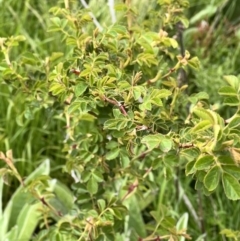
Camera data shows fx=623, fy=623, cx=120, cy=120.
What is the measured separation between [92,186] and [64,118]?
2.22 feet

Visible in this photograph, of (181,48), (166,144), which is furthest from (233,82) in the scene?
(181,48)

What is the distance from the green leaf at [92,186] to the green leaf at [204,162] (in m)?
0.47

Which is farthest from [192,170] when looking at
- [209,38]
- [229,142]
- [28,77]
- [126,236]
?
[209,38]

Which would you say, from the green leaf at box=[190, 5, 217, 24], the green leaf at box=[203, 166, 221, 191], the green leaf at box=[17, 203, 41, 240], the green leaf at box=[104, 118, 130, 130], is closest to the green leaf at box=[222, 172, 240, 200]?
the green leaf at box=[203, 166, 221, 191]

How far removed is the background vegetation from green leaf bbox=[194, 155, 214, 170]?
0.47 meters

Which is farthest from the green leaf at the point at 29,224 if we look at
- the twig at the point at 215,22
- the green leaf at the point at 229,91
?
the twig at the point at 215,22

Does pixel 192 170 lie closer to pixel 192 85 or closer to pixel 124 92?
pixel 124 92

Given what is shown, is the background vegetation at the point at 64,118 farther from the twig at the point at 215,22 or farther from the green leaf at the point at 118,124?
the green leaf at the point at 118,124

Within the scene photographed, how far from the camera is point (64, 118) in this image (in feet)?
7.12

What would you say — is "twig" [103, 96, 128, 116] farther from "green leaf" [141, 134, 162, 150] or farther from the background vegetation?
the background vegetation

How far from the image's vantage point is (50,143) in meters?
2.40

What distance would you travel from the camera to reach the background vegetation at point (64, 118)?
5.75 feet

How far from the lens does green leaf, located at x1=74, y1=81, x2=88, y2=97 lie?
1344 millimetres

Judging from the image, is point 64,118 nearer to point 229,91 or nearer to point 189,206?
point 189,206
